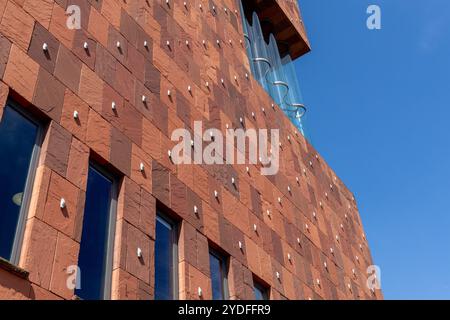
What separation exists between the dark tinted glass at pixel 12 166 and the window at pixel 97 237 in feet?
4.10

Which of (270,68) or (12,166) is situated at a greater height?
(270,68)

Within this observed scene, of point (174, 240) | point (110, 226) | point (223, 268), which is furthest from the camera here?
point (223, 268)

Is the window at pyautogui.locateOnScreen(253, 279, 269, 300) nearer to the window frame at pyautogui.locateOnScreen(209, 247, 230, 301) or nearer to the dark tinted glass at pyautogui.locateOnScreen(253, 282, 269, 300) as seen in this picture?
the dark tinted glass at pyautogui.locateOnScreen(253, 282, 269, 300)

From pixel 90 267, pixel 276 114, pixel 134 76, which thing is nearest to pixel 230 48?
pixel 276 114

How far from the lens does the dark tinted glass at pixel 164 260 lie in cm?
1013

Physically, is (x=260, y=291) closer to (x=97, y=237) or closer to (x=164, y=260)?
(x=164, y=260)

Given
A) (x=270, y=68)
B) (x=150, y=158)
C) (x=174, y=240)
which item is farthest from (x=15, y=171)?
(x=270, y=68)

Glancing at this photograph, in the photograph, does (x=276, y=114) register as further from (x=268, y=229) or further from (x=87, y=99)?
(x=87, y=99)

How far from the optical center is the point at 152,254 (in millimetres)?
9984

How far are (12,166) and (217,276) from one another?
5152 mm

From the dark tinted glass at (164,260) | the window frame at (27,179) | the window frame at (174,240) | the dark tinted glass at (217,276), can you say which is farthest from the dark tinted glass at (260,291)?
the window frame at (27,179)

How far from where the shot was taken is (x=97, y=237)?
30.3ft

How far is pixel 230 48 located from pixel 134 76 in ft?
23.4

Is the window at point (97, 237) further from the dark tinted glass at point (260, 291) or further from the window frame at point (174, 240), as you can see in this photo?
A: the dark tinted glass at point (260, 291)
